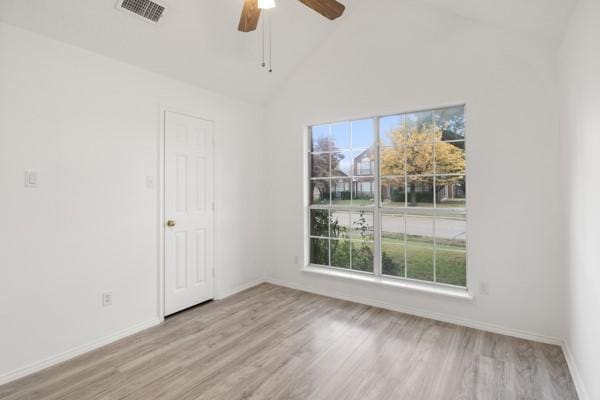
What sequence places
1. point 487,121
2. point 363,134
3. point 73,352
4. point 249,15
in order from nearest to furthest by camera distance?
point 249,15
point 73,352
point 487,121
point 363,134

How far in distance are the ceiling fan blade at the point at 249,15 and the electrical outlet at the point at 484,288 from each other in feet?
9.87

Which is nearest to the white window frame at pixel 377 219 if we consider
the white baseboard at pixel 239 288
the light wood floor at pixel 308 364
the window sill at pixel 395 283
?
the window sill at pixel 395 283

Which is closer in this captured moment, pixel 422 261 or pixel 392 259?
pixel 422 261

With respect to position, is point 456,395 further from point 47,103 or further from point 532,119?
point 47,103

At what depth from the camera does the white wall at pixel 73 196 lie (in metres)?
2.18

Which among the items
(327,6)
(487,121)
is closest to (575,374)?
(487,121)

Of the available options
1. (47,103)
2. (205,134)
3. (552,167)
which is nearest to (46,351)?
(47,103)

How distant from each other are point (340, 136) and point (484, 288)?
2270mm

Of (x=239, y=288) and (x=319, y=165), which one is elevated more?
(x=319, y=165)

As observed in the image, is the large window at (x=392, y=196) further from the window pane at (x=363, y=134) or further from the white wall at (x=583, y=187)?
the white wall at (x=583, y=187)

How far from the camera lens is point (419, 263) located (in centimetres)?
336

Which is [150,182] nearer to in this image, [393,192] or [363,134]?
[363,134]

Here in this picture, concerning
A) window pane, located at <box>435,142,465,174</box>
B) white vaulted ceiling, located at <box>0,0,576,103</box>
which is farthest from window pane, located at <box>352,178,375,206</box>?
white vaulted ceiling, located at <box>0,0,576,103</box>

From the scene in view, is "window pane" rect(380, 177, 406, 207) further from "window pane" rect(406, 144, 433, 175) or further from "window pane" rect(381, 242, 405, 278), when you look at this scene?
"window pane" rect(381, 242, 405, 278)
